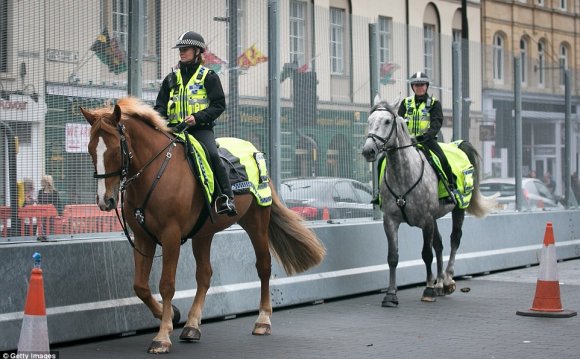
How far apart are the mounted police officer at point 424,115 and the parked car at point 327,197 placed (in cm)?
110

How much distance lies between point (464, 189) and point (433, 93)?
2442mm

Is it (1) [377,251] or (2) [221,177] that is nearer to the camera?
(2) [221,177]

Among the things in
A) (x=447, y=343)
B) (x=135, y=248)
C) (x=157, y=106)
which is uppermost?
(x=157, y=106)

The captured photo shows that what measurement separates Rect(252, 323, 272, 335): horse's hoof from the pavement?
8 cm

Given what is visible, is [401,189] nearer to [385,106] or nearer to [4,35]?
[385,106]

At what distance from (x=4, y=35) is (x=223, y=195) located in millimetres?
2347

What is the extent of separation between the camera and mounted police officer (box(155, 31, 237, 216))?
1048 centimetres

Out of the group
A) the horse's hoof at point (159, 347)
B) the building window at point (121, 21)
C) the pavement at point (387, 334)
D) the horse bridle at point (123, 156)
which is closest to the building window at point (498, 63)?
the pavement at point (387, 334)

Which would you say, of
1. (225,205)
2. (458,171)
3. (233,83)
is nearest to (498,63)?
(458,171)

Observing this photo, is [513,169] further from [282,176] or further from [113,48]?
[113,48]

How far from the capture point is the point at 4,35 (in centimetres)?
999

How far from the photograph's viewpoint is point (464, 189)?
604 inches

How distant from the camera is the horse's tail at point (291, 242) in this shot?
11.8 m

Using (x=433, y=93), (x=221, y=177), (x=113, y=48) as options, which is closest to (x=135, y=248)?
(x=221, y=177)
